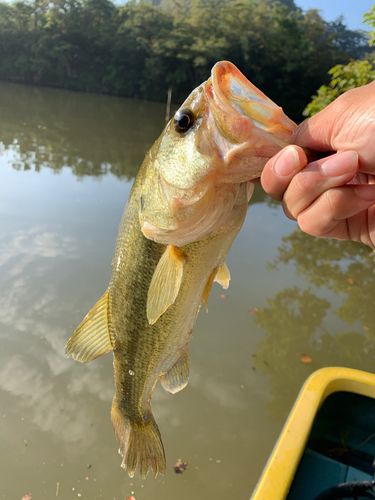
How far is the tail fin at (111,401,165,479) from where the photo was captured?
1571 millimetres

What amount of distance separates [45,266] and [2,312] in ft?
2.89

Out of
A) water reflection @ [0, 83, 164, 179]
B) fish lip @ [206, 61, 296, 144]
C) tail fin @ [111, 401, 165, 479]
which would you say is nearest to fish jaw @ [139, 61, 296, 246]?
fish lip @ [206, 61, 296, 144]

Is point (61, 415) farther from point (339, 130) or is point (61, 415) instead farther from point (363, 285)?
point (363, 285)

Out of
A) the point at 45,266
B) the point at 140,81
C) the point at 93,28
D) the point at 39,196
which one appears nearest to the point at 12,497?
the point at 45,266

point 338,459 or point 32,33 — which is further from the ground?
point 32,33

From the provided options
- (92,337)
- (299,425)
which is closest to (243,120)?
(92,337)

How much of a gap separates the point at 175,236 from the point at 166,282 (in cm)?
17

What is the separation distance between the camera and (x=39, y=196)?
6.25 metres

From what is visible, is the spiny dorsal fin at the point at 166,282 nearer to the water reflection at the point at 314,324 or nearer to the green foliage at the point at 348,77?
the water reflection at the point at 314,324

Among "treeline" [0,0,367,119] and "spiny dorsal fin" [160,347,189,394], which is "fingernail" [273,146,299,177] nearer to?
"spiny dorsal fin" [160,347,189,394]

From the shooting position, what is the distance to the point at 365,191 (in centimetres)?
98

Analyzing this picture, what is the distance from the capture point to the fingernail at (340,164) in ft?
2.86

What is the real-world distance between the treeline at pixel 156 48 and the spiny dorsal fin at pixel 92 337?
31.6m

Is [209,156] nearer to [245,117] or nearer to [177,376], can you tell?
[245,117]
